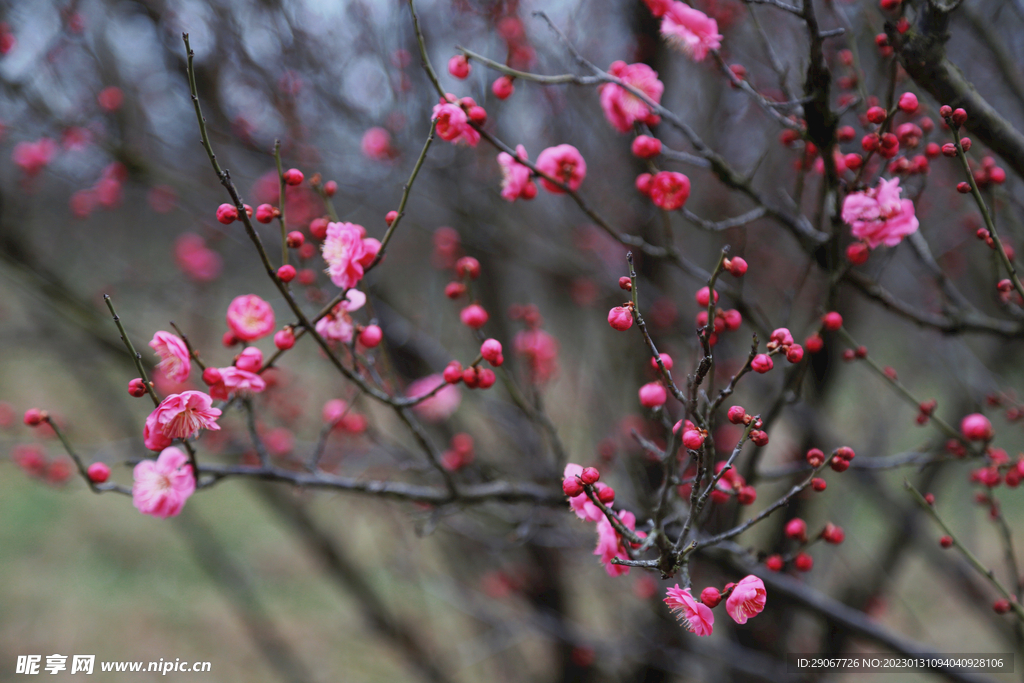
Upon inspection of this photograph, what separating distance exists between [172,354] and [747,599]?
1224 mm

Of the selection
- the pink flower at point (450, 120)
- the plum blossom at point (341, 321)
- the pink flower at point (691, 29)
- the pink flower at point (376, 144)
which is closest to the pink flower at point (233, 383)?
the plum blossom at point (341, 321)

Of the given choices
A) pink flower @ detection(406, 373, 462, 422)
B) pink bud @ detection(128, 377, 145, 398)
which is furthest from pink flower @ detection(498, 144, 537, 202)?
pink flower @ detection(406, 373, 462, 422)

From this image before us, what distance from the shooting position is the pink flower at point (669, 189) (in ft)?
4.89

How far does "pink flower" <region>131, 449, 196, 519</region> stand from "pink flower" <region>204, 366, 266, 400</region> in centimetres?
20

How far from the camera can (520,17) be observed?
312 cm

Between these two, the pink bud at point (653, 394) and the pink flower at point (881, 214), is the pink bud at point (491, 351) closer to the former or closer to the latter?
the pink bud at point (653, 394)

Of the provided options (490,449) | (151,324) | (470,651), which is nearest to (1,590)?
(151,324)

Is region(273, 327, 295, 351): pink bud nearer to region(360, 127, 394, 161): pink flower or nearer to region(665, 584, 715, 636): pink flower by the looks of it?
region(665, 584, 715, 636): pink flower

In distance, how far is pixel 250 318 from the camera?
1433mm

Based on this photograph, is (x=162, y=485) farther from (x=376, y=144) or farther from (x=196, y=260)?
(x=196, y=260)

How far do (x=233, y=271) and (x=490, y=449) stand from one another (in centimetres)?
287

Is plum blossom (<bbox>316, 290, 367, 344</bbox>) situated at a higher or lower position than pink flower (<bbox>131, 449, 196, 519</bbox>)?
higher

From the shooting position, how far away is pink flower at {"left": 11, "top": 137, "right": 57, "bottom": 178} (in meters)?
3.04

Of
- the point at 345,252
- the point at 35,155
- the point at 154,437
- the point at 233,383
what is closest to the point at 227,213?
the point at 345,252
